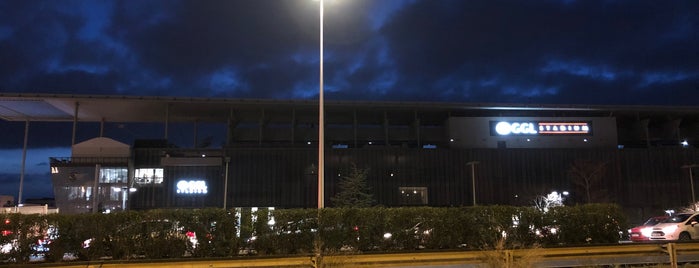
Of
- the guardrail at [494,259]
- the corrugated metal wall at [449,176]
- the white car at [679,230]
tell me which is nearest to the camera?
the guardrail at [494,259]

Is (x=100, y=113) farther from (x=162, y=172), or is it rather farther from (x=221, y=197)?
(x=221, y=197)

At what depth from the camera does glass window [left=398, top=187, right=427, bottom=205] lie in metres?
61.4

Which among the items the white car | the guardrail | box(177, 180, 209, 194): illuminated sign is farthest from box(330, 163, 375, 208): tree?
the guardrail

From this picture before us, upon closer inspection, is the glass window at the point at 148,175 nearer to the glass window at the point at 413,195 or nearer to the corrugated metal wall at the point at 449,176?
the corrugated metal wall at the point at 449,176

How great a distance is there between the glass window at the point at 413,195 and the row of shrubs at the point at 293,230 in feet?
140

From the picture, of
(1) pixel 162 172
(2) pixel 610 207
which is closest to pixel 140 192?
(1) pixel 162 172

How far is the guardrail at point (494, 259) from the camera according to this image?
1172 cm

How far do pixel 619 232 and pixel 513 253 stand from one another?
30.4 ft

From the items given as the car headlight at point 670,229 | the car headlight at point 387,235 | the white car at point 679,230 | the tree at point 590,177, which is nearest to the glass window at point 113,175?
the car headlight at point 387,235

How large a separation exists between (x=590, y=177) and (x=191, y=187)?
1764 inches

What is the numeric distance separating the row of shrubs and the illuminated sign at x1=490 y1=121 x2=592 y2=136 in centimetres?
4583

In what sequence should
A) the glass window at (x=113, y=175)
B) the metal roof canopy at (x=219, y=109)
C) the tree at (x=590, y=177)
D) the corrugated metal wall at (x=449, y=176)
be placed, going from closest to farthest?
the metal roof canopy at (x=219, y=109)
the glass window at (x=113, y=175)
the tree at (x=590, y=177)
the corrugated metal wall at (x=449, y=176)

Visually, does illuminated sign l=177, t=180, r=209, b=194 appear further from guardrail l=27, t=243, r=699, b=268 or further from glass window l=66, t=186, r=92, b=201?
guardrail l=27, t=243, r=699, b=268

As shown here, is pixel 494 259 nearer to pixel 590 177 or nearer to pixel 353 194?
pixel 353 194
